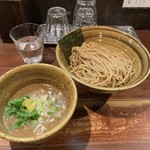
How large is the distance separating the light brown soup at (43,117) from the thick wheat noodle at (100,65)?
120mm

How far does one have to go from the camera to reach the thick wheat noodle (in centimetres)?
78

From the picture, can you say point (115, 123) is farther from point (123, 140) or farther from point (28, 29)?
point (28, 29)

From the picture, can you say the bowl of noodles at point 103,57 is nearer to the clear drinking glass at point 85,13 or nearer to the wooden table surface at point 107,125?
the wooden table surface at point 107,125

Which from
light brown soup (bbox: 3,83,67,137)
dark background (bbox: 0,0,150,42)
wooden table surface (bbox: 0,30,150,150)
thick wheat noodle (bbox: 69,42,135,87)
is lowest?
wooden table surface (bbox: 0,30,150,150)

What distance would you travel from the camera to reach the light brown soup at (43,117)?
2.01ft

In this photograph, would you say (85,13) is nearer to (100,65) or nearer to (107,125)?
(100,65)

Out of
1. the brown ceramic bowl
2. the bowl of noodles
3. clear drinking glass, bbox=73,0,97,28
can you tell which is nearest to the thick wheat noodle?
the bowl of noodles

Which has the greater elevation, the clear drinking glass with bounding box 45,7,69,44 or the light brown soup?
the clear drinking glass with bounding box 45,7,69,44

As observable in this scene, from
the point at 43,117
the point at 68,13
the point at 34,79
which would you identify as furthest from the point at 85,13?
the point at 43,117

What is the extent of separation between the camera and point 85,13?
3.49 feet

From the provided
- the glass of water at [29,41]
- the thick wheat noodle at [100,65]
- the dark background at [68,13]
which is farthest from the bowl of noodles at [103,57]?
the dark background at [68,13]

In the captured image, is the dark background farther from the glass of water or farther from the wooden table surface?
the wooden table surface

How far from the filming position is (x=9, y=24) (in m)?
0.96

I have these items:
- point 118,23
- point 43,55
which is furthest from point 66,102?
point 118,23
